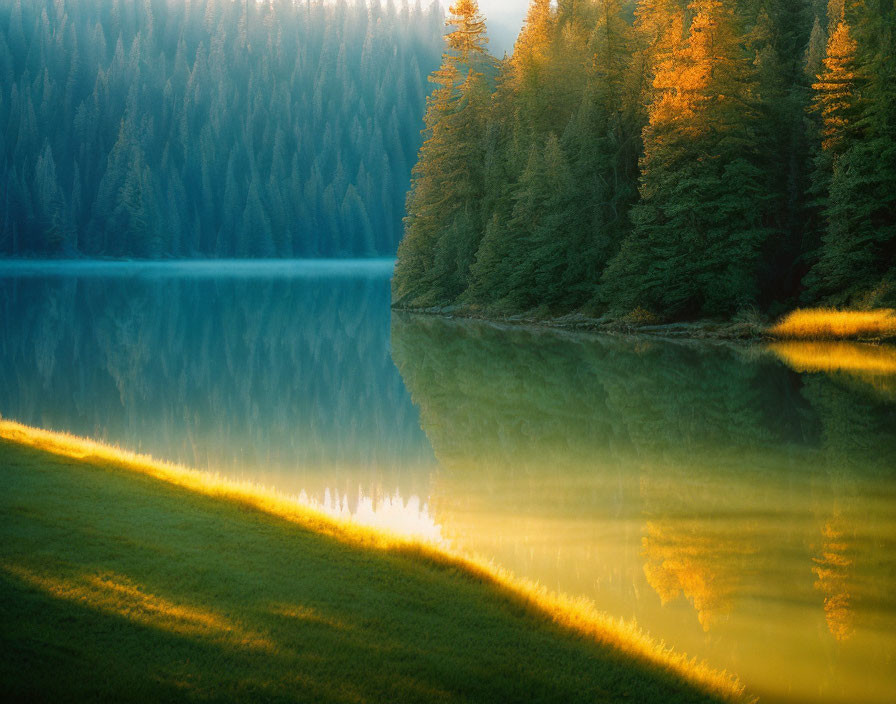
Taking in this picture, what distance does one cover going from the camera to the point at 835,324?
3503cm

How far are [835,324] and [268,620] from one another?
32959 millimetres

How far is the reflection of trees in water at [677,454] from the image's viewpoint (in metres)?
10.5

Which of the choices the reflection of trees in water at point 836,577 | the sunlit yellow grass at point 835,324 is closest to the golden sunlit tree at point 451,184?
the sunlit yellow grass at point 835,324

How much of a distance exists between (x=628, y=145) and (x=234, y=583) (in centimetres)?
4111

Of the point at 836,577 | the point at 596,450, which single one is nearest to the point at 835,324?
the point at 596,450

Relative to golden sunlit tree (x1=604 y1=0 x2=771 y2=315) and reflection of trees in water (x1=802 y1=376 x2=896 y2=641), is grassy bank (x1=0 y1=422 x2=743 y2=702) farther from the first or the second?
golden sunlit tree (x1=604 y1=0 x2=771 y2=315)

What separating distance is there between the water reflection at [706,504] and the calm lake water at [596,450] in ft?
0.14

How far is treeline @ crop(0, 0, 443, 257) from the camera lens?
140 meters

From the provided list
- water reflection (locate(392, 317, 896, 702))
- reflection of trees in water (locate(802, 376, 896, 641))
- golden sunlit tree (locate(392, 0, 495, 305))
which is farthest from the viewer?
golden sunlit tree (locate(392, 0, 495, 305))

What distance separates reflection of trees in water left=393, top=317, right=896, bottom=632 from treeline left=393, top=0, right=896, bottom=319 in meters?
9.16

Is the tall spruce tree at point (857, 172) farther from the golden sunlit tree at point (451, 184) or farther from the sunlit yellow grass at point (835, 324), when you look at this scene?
the golden sunlit tree at point (451, 184)

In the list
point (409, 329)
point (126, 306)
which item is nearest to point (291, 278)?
point (126, 306)

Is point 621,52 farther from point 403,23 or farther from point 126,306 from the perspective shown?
point 403,23

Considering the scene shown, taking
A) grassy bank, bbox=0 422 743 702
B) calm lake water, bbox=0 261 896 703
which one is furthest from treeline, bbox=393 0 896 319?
grassy bank, bbox=0 422 743 702
